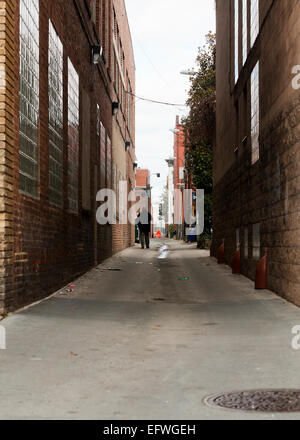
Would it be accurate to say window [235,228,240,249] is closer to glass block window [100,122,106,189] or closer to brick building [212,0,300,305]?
brick building [212,0,300,305]

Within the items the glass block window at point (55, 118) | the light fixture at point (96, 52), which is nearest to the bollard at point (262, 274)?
the glass block window at point (55, 118)

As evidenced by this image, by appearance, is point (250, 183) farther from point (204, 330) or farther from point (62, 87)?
point (204, 330)

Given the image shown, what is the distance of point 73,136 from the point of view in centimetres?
1495

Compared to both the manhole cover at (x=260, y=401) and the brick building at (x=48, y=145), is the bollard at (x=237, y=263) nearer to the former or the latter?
the brick building at (x=48, y=145)

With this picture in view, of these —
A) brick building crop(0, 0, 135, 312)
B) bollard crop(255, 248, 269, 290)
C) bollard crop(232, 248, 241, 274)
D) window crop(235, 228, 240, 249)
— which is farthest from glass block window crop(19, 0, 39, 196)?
window crop(235, 228, 240, 249)

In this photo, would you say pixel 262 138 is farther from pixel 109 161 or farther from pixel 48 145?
pixel 109 161

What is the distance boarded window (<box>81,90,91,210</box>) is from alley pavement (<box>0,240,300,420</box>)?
4.63m

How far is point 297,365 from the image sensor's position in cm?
641

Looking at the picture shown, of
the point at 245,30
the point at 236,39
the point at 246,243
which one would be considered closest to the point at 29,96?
the point at 246,243

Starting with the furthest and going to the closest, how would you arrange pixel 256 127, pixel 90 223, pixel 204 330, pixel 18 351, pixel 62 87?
1. pixel 90 223
2. pixel 256 127
3. pixel 62 87
4. pixel 204 330
5. pixel 18 351

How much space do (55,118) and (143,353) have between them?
6733mm

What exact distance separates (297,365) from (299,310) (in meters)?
3.81

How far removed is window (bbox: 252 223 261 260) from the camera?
14.5 m

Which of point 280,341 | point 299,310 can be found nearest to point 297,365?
point 280,341
